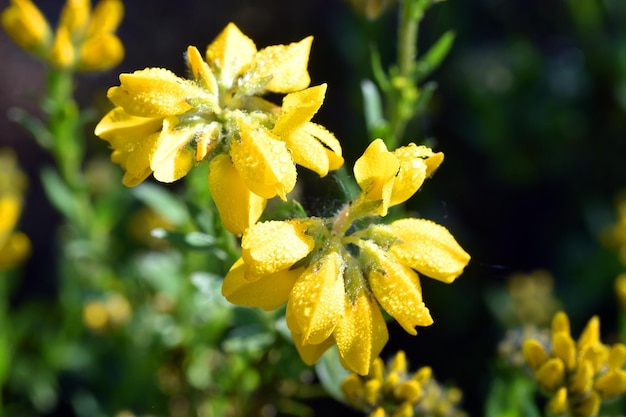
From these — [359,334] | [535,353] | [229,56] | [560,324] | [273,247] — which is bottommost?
A: [535,353]

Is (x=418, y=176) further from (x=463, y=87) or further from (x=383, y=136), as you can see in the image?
(x=463, y=87)

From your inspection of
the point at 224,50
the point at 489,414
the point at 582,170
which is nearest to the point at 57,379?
the point at 489,414

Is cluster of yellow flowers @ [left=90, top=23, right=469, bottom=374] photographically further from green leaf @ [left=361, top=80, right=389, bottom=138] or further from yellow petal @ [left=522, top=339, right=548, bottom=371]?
green leaf @ [left=361, top=80, right=389, bottom=138]

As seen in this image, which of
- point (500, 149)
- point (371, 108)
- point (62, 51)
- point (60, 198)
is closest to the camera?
point (371, 108)

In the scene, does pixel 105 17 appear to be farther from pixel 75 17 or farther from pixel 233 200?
pixel 233 200

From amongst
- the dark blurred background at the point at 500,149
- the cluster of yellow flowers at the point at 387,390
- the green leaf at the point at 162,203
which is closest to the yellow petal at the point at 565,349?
the cluster of yellow flowers at the point at 387,390

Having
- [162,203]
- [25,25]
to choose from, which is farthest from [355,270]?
[25,25]

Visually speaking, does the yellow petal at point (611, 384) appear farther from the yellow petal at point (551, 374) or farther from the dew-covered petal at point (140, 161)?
the dew-covered petal at point (140, 161)
